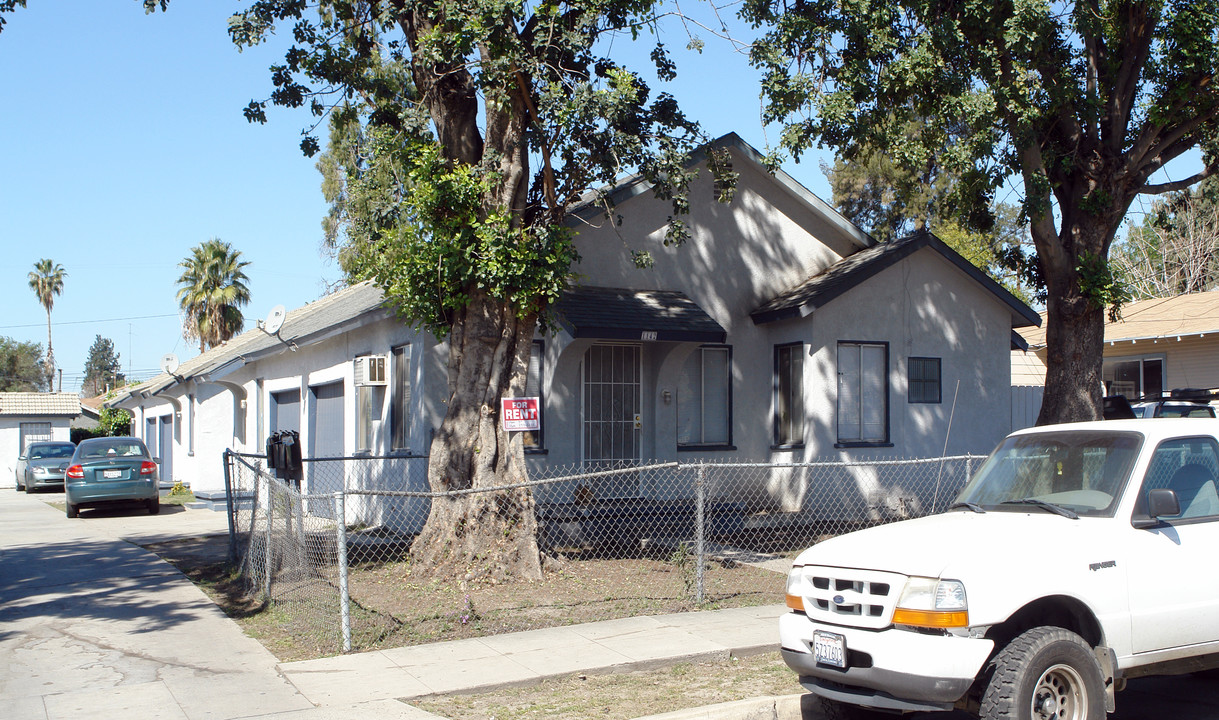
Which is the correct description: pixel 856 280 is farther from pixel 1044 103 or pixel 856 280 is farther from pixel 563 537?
pixel 563 537

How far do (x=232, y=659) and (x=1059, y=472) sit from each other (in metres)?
6.22

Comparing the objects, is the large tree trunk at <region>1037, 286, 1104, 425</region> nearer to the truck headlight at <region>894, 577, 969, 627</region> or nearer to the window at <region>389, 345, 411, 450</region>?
the window at <region>389, 345, 411, 450</region>

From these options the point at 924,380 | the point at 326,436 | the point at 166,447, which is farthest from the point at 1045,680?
the point at 166,447

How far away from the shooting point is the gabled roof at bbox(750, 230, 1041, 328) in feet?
48.7

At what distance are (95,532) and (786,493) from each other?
11830mm

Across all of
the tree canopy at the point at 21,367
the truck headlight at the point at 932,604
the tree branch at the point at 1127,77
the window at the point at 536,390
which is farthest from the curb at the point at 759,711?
the tree canopy at the point at 21,367

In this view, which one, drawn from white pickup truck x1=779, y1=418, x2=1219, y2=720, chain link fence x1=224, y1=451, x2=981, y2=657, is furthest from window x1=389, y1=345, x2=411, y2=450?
white pickup truck x1=779, y1=418, x2=1219, y2=720

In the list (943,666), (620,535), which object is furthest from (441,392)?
(943,666)

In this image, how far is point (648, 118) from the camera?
10.6m

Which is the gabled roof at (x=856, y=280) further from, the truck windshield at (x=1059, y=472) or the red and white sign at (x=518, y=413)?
the truck windshield at (x=1059, y=472)

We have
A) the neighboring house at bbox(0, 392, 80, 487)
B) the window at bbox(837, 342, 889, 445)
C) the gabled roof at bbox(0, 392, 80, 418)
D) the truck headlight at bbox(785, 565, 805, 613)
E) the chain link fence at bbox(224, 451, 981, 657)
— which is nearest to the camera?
the truck headlight at bbox(785, 565, 805, 613)

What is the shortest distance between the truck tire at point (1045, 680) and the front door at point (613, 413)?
30.7 feet

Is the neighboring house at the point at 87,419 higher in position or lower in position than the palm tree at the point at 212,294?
lower

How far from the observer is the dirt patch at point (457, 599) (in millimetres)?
8109
